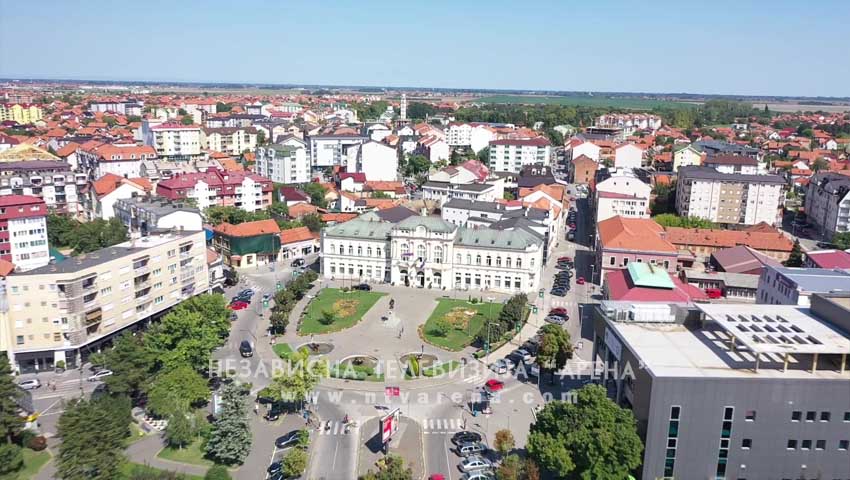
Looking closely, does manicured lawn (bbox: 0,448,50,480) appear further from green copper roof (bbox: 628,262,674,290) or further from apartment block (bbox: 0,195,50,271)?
green copper roof (bbox: 628,262,674,290)

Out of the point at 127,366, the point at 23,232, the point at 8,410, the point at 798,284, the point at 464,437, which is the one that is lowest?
the point at 464,437

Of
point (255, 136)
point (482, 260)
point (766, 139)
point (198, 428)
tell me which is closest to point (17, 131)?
point (255, 136)

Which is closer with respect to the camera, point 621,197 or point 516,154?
point 621,197

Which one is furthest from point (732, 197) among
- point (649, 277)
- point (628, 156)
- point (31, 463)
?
point (31, 463)

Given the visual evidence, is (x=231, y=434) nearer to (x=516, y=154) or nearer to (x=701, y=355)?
(x=701, y=355)

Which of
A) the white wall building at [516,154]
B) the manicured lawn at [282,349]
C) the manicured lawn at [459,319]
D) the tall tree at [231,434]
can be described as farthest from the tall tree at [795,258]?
the white wall building at [516,154]

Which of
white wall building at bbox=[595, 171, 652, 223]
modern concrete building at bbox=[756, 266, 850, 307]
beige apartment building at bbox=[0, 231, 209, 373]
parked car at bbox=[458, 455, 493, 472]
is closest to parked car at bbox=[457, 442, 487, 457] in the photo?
parked car at bbox=[458, 455, 493, 472]

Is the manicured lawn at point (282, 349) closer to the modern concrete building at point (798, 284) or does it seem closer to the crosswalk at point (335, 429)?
the crosswalk at point (335, 429)

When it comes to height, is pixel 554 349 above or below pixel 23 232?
below
